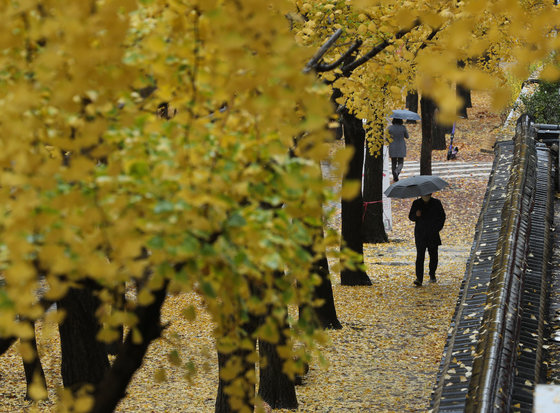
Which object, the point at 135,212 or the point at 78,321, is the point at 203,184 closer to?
the point at 135,212

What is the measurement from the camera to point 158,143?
10.0ft

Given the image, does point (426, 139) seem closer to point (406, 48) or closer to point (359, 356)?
point (359, 356)

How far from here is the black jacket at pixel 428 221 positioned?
13258 mm

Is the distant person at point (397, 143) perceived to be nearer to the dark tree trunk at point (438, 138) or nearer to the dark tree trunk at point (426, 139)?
the dark tree trunk at point (426, 139)

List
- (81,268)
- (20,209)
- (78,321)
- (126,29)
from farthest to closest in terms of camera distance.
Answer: (78,321), (126,29), (81,268), (20,209)

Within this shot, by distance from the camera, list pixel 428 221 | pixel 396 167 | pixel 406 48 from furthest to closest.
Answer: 1. pixel 396 167
2. pixel 428 221
3. pixel 406 48

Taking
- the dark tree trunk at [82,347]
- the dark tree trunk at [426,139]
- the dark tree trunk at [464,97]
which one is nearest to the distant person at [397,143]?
the dark tree trunk at [426,139]

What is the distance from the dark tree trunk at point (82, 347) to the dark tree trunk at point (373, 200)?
1070 cm

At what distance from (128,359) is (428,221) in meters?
10.3

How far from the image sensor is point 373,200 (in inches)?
692

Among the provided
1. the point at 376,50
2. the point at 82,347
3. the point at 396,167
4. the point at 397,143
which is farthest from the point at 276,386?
Answer: the point at 396,167

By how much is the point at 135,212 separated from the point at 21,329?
1.99 ft

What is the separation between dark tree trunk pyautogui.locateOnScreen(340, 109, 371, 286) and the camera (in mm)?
12445

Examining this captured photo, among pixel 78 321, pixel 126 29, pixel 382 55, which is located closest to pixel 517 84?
pixel 382 55
